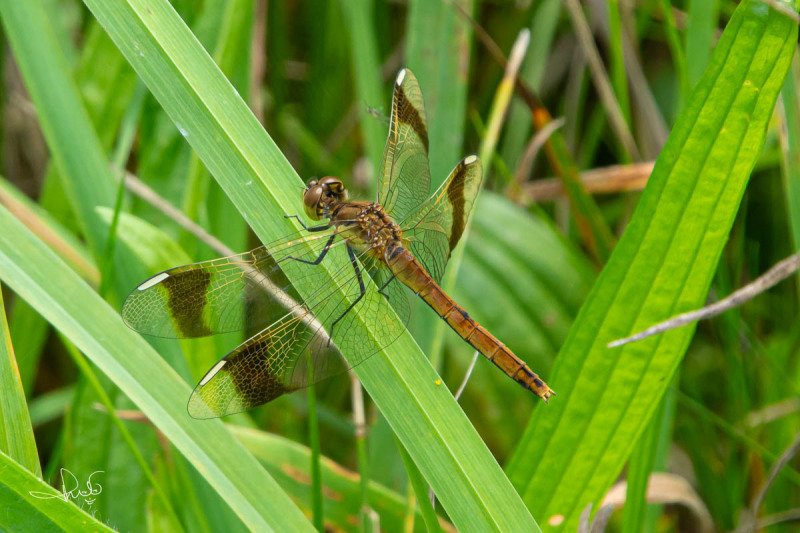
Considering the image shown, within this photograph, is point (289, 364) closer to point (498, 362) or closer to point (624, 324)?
point (498, 362)

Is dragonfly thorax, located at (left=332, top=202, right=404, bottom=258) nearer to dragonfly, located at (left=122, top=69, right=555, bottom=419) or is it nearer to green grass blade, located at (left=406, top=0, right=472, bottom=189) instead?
dragonfly, located at (left=122, top=69, right=555, bottom=419)

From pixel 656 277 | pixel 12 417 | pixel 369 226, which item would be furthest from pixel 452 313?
pixel 12 417

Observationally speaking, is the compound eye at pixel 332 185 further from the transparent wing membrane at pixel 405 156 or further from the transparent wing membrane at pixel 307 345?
the transparent wing membrane at pixel 307 345

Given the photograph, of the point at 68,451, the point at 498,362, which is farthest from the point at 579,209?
the point at 68,451

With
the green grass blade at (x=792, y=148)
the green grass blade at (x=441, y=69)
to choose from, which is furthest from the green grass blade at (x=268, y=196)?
the green grass blade at (x=792, y=148)

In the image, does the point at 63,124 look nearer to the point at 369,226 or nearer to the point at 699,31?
the point at 369,226

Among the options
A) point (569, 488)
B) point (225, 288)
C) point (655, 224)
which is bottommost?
point (569, 488)

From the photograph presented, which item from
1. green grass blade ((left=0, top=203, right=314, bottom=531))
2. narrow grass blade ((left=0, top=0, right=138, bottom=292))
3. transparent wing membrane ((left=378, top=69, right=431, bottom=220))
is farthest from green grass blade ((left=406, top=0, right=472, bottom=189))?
green grass blade ((left=0, top=203, right=314, bottom=531))
